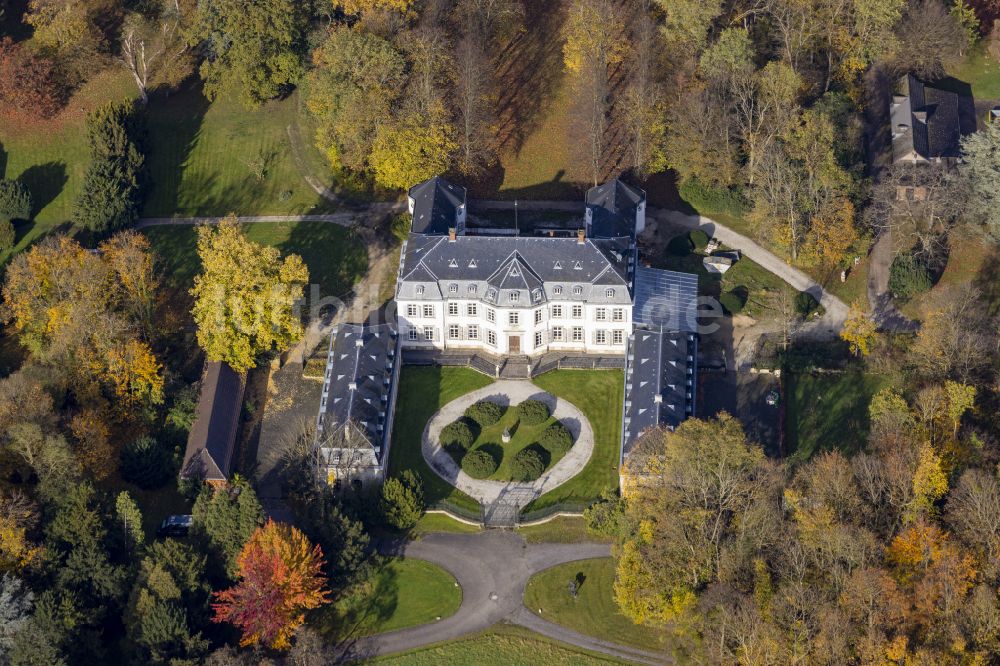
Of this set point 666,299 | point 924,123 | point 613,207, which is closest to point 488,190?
point 613,207

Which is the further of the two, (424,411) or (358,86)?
(358,86)

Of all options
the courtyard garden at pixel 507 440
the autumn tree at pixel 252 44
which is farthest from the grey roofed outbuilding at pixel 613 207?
the autumn tree at pixel 252 44

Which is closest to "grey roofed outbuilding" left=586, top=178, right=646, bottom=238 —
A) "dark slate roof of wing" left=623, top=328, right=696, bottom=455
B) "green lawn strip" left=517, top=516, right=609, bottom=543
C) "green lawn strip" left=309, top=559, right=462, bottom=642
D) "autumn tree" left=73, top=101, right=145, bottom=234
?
"dark slate roof of wing" left=623, top=328, right=696, bottom=455

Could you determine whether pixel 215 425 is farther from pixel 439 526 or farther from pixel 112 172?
pixel 112 172

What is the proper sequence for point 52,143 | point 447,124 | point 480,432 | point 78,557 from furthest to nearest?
1. point 52,143
2. point 447,124
3. point 480,432
4. point 78,557

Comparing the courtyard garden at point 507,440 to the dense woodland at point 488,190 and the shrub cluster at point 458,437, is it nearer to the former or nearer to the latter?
the shrub cluster at point 458,437

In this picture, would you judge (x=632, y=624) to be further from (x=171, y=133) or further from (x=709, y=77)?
(x=171, y=133)

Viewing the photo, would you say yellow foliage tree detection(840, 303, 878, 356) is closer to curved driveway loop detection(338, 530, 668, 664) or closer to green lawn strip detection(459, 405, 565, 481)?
green lawn strip detection(459, 405, 565, 481)

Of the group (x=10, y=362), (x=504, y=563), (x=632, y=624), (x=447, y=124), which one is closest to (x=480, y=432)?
(x=504, y=563)
